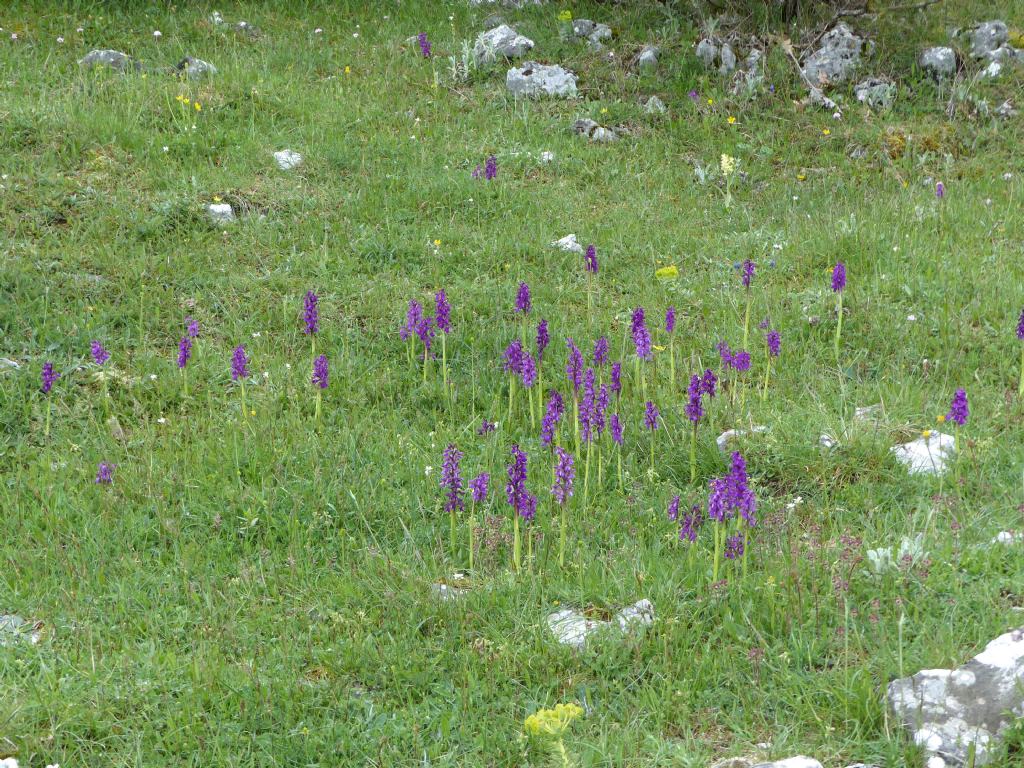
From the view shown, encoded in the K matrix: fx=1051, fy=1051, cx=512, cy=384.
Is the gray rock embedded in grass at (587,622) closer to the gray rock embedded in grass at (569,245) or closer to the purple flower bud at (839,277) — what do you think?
the purple flower bud at (839,277)

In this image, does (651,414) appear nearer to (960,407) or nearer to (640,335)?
(640,335)

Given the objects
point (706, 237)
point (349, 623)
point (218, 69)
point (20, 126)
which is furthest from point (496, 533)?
point (218, 69)

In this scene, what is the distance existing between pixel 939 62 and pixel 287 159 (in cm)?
665

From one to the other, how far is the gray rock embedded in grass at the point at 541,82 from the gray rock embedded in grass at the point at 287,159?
2676mm

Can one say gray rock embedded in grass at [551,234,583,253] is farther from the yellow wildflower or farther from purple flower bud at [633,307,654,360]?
the yellow wildflower

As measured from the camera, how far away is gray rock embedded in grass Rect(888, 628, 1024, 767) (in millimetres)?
3352

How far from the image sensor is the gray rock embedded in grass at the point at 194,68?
9.94 meters

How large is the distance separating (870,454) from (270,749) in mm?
3131

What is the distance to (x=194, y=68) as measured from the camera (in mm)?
10016

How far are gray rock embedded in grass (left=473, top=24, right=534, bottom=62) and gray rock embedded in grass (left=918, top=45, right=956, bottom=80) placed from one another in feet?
13.4

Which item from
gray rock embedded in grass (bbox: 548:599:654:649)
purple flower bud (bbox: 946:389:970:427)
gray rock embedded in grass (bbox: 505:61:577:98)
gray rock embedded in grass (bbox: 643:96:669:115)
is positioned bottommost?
gray rock embedded in grass (bbox: 548:599:654:649)

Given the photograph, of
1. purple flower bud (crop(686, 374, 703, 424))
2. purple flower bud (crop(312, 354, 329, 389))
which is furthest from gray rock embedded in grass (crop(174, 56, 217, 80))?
purple flower bud (crop(686, 374, 703, 424))

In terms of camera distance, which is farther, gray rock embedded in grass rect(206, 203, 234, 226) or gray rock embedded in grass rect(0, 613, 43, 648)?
gray rock embedded in grass rect(206, 203, 234, 226)

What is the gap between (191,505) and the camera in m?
5.08
